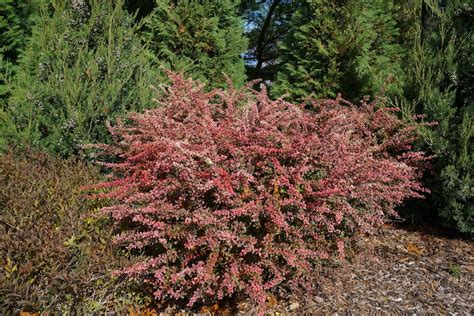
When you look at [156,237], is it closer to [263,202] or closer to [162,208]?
[162,208]

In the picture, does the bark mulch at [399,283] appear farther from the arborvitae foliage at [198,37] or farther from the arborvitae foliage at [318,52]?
the arborvitae foliage at [198,37]

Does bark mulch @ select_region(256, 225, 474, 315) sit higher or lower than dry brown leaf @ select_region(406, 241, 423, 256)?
lower

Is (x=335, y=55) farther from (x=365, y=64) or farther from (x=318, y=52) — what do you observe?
(x=365, y=64)

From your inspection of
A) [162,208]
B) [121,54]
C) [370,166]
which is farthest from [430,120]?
[121,54]

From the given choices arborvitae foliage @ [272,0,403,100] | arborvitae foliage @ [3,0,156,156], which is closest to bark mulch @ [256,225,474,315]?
arborvitae foliage @ [272,0,403,100]

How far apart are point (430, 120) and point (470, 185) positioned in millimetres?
780

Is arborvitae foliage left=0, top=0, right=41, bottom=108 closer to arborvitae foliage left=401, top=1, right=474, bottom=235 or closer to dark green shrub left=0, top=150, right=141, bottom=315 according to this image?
dark green shrub left=0, top=150, right=141, bottom=315

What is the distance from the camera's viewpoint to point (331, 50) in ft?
16.4

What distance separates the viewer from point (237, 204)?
2398 mm

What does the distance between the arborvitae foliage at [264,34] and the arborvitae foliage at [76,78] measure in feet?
19.3

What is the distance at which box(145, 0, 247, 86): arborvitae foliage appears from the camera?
4930 millimetres

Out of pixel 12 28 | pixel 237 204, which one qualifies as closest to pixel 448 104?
pixel 237 204

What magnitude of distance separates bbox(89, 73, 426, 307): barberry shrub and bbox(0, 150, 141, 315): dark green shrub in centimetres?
18

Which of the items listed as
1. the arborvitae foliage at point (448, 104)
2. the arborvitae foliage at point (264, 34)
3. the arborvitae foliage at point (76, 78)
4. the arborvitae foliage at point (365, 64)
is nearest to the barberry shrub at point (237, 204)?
the arborvitae foliage at point (76, 78)
